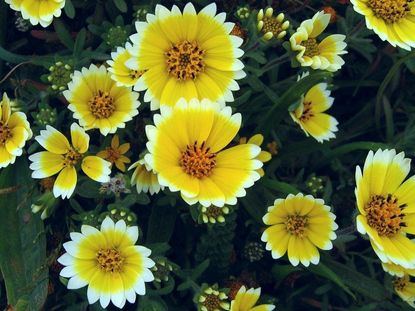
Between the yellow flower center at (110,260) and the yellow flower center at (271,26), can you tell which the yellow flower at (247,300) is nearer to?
the yellow flower center at (110,260)

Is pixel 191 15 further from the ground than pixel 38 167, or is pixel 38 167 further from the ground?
pixel 191 15

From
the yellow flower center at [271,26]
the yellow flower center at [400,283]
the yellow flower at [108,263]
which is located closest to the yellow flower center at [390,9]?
the yellow flower center at [271,26]

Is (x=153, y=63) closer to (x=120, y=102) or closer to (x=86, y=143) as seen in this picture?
(x=120, y=102)

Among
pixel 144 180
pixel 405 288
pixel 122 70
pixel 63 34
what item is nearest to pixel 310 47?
pixel 122 70

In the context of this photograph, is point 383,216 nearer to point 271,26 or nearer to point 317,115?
point 317,115

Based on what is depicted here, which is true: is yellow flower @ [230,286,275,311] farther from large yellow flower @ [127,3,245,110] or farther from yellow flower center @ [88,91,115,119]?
yellow flower center @ [88,91,115,119]

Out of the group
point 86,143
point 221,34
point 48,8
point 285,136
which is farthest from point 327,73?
point 48,8

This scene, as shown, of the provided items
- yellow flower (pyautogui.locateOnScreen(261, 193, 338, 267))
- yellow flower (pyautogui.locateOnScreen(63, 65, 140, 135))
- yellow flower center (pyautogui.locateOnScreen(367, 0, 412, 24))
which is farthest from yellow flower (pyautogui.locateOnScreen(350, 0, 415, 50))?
yellow flower (pyautogui.locateOnScreen(63, 65, 140, 135))
